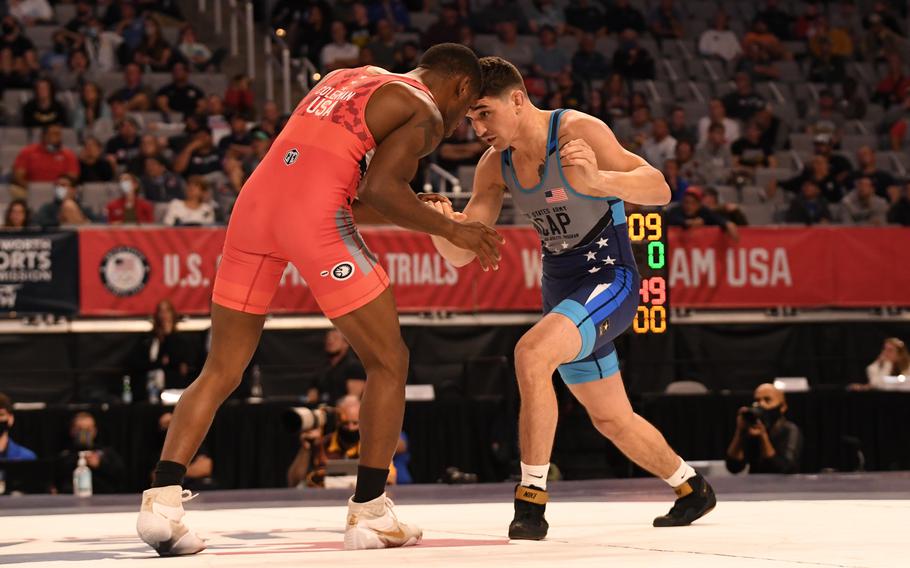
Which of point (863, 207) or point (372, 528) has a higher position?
point (863, 207)

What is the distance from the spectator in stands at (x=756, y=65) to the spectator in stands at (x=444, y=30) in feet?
11.6

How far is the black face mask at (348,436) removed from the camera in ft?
29.6

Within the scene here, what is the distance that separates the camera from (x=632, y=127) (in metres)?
15.4

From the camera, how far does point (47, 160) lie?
1275 cm

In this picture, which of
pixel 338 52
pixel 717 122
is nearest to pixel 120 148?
pixel 338 52

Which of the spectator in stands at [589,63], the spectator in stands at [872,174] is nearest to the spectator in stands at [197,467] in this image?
the spectator in stands at [872,174]

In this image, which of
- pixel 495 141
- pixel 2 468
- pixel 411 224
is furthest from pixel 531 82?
pixel 411 224

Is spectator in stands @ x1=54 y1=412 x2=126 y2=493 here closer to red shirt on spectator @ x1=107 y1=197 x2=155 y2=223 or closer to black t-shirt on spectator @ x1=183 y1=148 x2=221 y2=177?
red shirt on spectator @ x1=107 y1=197 x2=155 y2=223

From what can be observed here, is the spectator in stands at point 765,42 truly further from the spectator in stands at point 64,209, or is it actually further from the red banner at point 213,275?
the spectator in stands at point 64,209

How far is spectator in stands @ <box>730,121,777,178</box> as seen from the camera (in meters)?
15.5

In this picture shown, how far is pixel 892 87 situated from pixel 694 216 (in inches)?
225

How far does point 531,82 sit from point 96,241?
18.6ft

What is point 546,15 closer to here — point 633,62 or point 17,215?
point 633,62

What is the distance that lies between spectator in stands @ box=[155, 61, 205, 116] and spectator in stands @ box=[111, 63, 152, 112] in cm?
17
